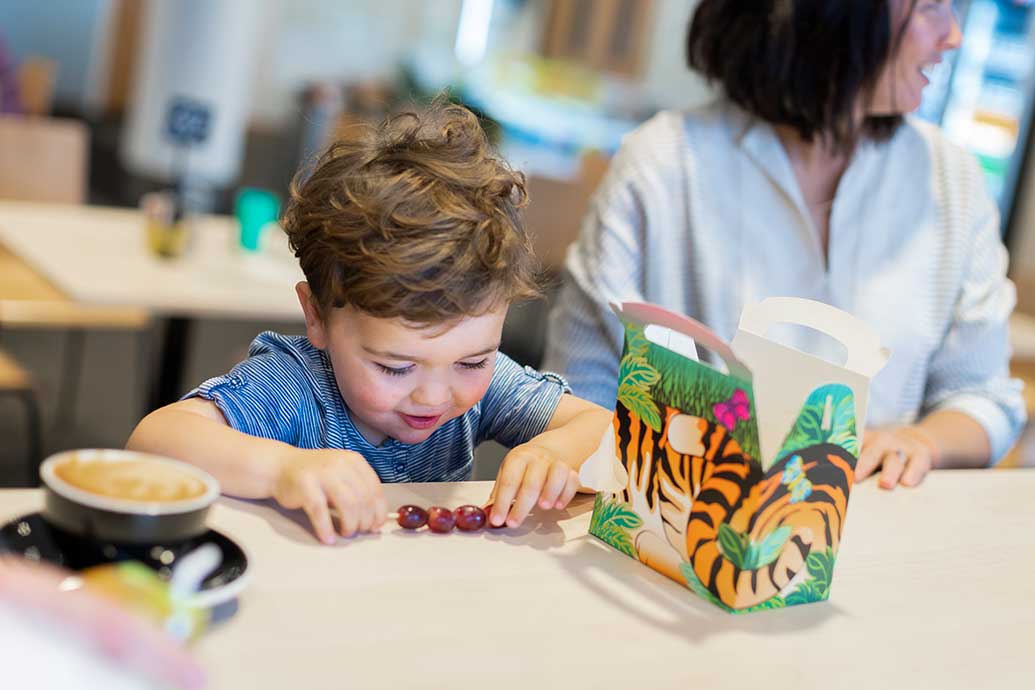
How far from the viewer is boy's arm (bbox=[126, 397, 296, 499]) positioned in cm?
90

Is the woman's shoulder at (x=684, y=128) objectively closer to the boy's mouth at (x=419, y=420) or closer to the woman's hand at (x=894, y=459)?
the woman's hand at (x=894, y=459)

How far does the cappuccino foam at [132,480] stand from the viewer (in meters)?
0.69

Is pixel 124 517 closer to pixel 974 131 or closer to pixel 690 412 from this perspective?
pixel 690 412

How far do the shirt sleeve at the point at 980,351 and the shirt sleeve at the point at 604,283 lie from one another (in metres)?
0.45

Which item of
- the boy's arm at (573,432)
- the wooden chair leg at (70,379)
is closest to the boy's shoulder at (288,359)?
the boy's arm at (573,432)

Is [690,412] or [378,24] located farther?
[378,24]

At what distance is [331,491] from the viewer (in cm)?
87

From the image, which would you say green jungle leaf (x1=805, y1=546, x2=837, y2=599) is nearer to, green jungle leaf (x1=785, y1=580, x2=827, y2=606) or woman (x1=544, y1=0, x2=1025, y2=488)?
green jungle leaf (x1=785, y1=580, x2=827, y2=606)

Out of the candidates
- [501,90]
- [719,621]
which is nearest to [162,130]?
[501,90]

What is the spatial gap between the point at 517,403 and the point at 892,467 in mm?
400

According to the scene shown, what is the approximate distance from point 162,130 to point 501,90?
3.16 meters

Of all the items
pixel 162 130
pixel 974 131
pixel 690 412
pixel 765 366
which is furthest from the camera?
pixel 974 131

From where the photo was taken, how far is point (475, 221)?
1.04m

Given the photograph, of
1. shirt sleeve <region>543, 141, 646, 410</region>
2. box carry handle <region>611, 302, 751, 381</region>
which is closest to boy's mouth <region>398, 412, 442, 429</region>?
→ box carry handle <region>611, 302, 751, 381</region>
